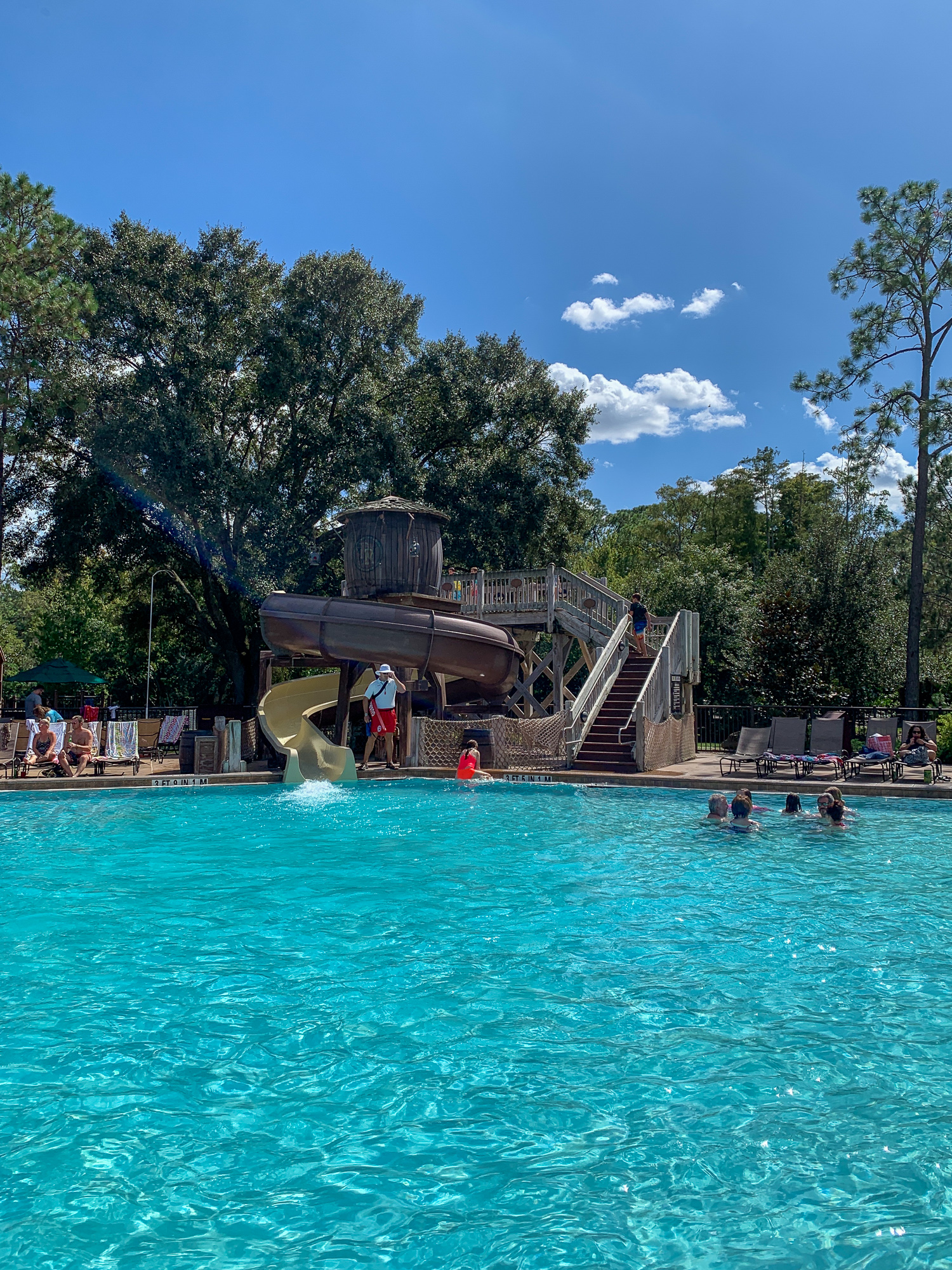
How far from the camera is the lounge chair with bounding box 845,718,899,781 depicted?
16797 millimetres

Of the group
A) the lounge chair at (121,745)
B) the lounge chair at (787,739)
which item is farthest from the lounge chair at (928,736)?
the lounge chair at (121,745)

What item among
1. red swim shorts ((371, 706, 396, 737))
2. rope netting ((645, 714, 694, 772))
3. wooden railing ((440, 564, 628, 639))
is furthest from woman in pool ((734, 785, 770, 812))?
wooden railing ((440, 564, 628, 639))

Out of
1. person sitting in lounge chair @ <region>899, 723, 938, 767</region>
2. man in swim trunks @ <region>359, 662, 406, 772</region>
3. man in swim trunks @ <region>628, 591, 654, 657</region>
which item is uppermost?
man in swim trunks @ <region>628, 591, 654, 657</region>

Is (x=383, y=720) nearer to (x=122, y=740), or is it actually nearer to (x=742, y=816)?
(x=122, y=740)

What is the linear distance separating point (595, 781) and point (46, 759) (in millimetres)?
10475

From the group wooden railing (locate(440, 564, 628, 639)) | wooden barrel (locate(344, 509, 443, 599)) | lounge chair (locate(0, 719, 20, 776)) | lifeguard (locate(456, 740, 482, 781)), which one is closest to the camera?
lifeguard (locate(456, 740, 482, 781))

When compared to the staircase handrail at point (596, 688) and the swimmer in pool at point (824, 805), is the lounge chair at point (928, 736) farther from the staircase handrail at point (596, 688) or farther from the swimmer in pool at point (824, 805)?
the staircase handrail at point (596, 688)

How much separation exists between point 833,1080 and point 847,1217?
1371mm

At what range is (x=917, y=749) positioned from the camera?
55.1 ft

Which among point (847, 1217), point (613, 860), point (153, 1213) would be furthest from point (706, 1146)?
point (613, 860)

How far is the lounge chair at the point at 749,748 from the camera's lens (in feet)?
58.1

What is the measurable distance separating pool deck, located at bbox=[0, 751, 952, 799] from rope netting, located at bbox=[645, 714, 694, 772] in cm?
34

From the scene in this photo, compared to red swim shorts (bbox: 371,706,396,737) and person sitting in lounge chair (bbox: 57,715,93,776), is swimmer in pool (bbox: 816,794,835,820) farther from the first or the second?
person sitting in lounge chair (bbox: 57,715,93,776)

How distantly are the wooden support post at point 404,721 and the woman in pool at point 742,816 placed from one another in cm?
787
